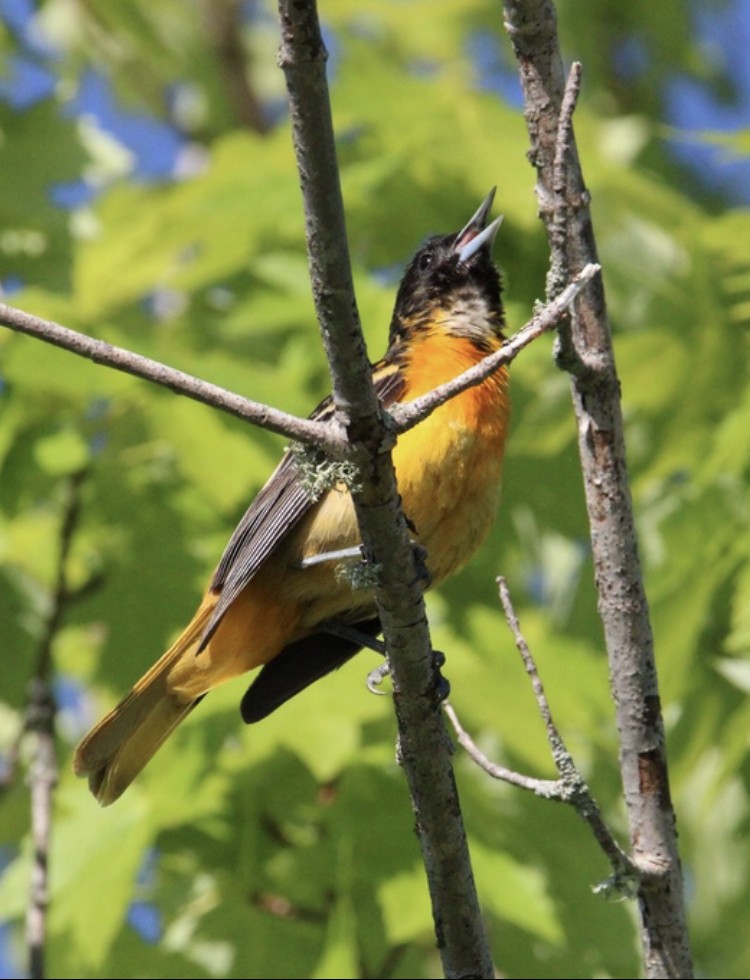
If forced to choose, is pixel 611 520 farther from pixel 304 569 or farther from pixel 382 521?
pixel 304 569

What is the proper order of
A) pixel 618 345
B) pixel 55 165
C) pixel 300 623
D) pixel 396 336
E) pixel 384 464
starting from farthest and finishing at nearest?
pixel 55 165 → pixel 396 336 → pixel 618 345 → pixel 300 623 → pixel 384 464

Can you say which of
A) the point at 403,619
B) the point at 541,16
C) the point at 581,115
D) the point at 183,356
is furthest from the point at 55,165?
the point at 403,619

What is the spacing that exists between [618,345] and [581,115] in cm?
198

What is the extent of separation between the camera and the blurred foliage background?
14.1 feet

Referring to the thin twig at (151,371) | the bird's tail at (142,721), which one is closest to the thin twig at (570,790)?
the thin twig at (151,371)

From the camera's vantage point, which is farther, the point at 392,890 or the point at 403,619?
the point at 392,890

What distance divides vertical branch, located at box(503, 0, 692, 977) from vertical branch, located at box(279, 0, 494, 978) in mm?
389

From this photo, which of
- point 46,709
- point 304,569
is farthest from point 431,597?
point 46,709

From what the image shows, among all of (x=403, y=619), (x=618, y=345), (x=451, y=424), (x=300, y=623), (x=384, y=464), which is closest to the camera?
(x=384, y=464)

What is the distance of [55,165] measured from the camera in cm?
566

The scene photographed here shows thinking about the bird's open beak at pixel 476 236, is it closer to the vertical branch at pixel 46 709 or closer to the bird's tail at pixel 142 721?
the vertical branch at pixel 46 709

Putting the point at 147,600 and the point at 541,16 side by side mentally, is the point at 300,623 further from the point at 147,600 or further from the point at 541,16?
the point at 541,16

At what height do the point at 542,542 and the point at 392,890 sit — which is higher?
the point at 542,542

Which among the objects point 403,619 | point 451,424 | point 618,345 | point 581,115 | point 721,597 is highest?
point 581,115
